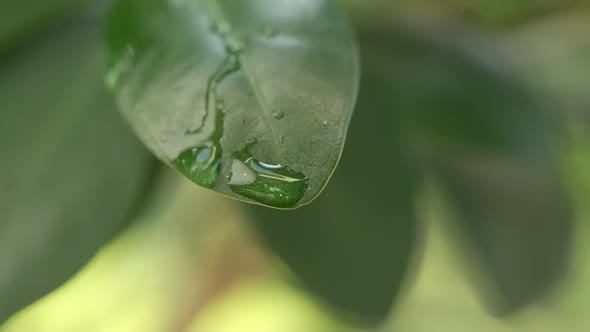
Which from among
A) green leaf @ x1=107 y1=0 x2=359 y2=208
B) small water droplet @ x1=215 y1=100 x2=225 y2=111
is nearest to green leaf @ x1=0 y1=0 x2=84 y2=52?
green leaf @ x1=107 y1=0 x2=359 y2=208

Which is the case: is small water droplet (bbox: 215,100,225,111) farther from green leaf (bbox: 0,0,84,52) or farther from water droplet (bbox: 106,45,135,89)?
green leaf (bbox: 0,0,84,52)

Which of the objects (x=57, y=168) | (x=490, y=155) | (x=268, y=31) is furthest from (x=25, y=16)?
(x=490, y=155)

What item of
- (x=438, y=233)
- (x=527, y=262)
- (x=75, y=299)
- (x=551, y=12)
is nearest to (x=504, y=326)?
(x=438, y=233)

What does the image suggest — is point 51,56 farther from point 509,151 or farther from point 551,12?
point 551,12

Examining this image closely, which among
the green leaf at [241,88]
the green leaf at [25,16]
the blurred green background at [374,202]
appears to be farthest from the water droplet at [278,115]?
the green leaf at [25,16]

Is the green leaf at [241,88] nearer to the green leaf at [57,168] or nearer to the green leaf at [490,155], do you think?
the green leaf at [57,168]

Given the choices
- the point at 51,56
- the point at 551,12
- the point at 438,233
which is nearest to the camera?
the point at 51,56
